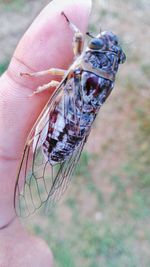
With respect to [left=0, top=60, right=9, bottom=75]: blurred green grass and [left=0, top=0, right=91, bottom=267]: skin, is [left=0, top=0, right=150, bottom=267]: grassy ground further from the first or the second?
[left=0, top=0, right=91, bottom=267]: skin

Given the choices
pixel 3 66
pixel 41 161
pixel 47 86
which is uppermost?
pixel 47 86

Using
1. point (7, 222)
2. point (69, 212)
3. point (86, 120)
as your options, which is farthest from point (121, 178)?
point (86, 120)

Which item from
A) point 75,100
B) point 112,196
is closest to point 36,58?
point 75,100

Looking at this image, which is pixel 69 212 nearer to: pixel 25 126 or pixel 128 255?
pixel 128 255

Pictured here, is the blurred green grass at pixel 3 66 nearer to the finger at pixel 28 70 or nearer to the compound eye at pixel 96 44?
the finger at pixel 28 70

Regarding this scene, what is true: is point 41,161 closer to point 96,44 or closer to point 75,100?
point 75,100
